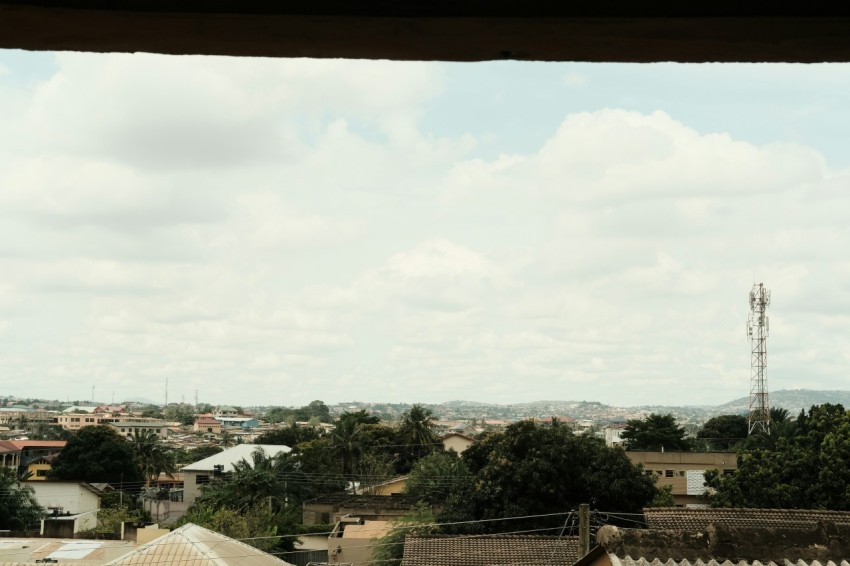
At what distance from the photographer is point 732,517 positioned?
15.9 meters

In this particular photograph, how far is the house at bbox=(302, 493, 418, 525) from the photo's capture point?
31.6m

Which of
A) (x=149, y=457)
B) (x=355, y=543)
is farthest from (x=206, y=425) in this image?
(x=355, y=543)

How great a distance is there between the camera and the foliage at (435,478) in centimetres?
3394

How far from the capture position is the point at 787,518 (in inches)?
611

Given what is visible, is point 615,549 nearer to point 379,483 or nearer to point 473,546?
point 473,546

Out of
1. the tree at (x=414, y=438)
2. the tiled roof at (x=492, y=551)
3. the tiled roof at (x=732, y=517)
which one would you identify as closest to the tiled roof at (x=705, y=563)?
the tiled roof at (x=732, y=517)

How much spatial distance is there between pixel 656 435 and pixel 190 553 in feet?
141

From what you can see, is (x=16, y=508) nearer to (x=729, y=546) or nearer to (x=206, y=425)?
(x=729, y=546)

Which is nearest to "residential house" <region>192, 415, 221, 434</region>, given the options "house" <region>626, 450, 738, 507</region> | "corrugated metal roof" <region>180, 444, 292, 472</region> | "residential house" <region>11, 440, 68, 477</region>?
"residential house" <region>11, 440, 68, 477</region>

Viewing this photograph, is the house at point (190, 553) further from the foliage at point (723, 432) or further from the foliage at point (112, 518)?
the foliage at point (723, 432)

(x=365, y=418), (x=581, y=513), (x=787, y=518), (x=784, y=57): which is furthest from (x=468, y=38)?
(x=365, y=418)

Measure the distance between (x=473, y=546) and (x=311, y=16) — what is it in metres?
17.5

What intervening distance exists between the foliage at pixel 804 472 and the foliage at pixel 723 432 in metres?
35.5

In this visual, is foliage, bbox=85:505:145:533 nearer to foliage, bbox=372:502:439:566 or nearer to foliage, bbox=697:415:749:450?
foliage, bbox=372:502:439:566
